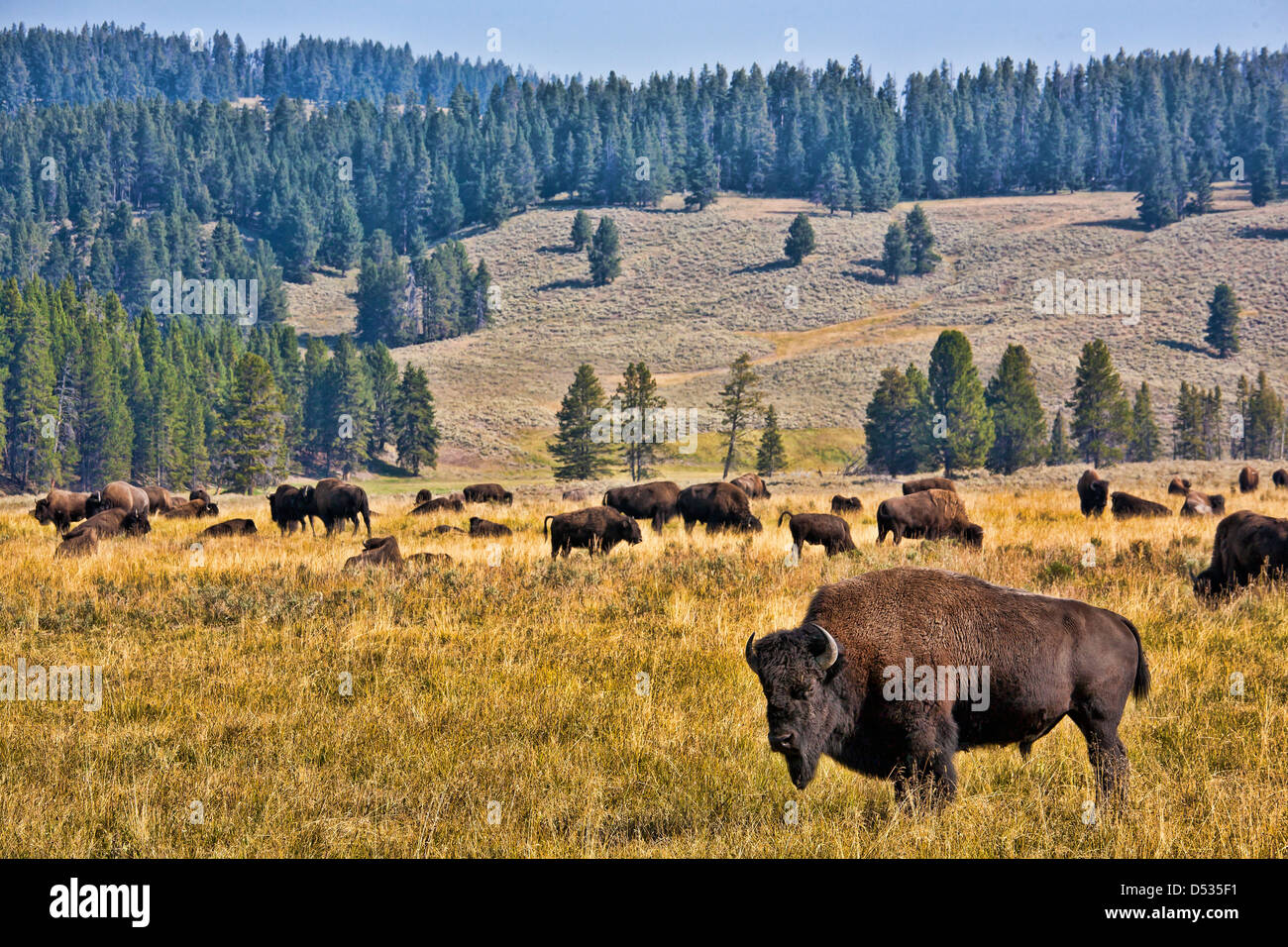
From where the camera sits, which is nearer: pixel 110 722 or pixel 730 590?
pixel 110 722

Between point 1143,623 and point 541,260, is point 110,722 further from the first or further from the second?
point 541,260

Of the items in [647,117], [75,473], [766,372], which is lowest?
[75,473]

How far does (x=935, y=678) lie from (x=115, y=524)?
66.5 ft

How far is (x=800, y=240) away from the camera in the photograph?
464ft

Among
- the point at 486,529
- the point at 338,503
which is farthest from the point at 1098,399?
the point at 338,503

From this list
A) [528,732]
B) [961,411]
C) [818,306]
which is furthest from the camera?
[818,306]

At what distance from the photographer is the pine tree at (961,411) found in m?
67.9

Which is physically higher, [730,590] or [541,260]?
[541,260]

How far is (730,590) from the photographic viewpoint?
13.0m

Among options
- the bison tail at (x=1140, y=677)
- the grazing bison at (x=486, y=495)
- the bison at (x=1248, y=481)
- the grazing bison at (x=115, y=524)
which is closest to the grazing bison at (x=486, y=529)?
the grazing bison at (x=115, y=524)

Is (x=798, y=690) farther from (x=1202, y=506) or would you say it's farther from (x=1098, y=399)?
(x=1098, y=399)
